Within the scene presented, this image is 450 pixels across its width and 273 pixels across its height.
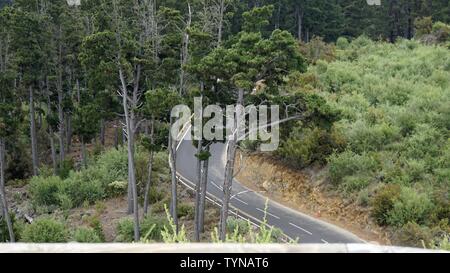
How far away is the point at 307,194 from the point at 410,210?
231 inches

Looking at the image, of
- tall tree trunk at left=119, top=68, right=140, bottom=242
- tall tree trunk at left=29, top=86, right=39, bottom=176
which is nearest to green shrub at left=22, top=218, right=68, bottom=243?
tall tree trunk at left=119, top=68, right=140, bottom=242

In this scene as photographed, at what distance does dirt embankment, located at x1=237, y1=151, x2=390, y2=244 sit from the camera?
21.2m

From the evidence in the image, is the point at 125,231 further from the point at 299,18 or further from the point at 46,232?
the point at 299,18

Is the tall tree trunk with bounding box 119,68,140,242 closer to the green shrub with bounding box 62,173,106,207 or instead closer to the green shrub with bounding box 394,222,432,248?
the green shrub with bounding box 62,173,106,207

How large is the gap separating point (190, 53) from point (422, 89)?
16.2 metres

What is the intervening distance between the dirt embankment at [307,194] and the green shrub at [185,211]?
3783 millimetres

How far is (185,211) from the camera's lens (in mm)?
25031

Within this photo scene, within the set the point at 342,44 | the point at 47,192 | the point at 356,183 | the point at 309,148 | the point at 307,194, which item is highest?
Result: the point at 342,44

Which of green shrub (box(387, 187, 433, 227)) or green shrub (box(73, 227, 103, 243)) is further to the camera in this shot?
green shrub (box(73, 227, 103, 243))

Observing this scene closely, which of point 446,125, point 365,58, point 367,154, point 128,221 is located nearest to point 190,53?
point 128,221

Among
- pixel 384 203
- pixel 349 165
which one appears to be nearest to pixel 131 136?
Result: pixel 349 165

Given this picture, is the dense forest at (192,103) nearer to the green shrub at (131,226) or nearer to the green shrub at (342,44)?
the green shrub at (131,226)

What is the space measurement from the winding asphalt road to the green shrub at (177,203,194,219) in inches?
53.7
